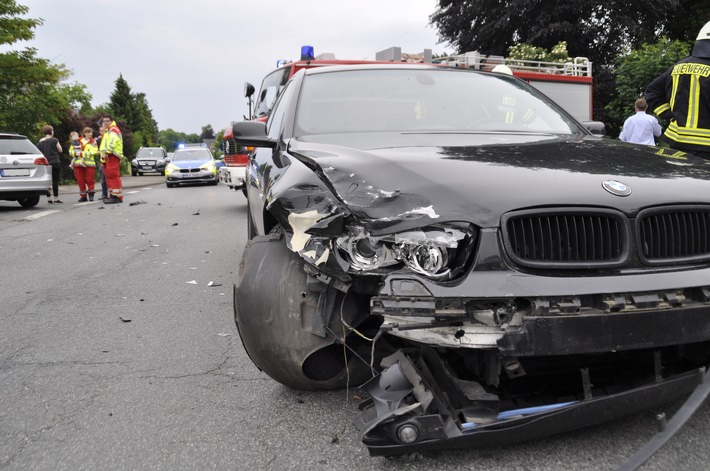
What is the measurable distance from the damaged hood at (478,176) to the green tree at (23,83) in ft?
62.8

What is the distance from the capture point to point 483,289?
1905 mm

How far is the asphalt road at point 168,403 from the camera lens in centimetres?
220

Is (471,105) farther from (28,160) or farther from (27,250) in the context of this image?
(28,160)

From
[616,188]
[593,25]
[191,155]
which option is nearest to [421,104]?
[616,188]

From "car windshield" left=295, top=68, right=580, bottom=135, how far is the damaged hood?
0.54 m

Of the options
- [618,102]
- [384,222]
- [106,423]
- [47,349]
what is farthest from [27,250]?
[618,102]

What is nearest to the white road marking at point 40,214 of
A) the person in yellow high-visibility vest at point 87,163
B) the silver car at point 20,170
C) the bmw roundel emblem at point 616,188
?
the silver car at point 20,170

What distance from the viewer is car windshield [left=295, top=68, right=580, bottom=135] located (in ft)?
11.2

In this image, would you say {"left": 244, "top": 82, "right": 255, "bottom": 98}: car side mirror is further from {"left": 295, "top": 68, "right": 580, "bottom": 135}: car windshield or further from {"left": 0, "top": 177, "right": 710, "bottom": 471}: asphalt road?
{"left": 295, "top": 68, "right": 580, "bottom": 135}: car windshield

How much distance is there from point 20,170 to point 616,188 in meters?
12.6

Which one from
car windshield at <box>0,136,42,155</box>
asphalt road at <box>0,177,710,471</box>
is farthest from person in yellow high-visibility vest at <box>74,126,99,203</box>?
asphalt road at <box>0,177,710,471</box>

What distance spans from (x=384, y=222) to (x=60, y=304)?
147 inches

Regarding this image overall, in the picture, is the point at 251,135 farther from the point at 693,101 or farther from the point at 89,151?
the point at 89,151

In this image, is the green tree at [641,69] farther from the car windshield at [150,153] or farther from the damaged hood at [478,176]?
the car windshield at [150,153]
